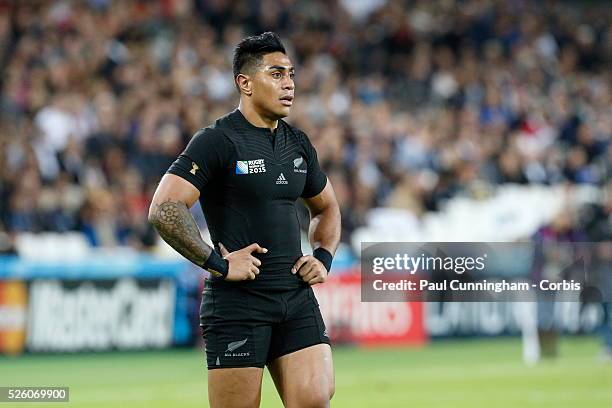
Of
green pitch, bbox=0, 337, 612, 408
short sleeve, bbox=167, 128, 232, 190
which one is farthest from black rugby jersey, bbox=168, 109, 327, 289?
green pitch, bbox=0, 337, 612, 408

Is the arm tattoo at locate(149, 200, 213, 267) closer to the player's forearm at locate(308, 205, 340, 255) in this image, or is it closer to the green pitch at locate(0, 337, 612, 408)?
the player's forearm at locate(308, 205, 340, 255)

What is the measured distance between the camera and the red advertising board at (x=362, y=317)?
1661 cm

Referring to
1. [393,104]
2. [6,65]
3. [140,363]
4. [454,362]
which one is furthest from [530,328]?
[6,65]

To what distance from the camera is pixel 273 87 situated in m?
6.41

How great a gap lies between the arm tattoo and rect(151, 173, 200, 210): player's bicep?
23 mm

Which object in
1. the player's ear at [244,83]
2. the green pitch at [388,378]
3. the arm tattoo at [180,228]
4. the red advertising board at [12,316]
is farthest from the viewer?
Result: the red advertising board at [12,316]

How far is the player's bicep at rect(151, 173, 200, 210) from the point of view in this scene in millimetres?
6156

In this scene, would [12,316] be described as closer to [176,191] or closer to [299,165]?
[299,165]

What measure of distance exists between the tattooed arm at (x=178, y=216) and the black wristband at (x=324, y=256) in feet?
2.46

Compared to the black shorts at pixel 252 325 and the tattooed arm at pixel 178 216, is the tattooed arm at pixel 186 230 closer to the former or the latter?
the tattooed arm at pixel 178 216

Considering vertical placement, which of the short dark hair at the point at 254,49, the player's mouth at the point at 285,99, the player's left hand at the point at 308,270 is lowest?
the player's left hand at the point at 308,270

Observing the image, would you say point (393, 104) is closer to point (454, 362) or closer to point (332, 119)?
point (332, 119)

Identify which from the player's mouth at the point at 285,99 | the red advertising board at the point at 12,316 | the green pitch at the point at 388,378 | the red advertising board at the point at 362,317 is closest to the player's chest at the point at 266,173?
the player's mouth at the point at 285,99

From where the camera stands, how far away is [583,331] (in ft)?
60.1
